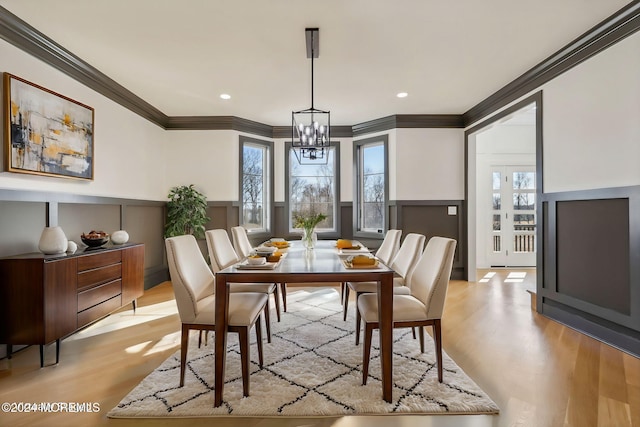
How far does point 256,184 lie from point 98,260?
122 inches

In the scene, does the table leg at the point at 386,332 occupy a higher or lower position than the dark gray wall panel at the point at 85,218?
lower

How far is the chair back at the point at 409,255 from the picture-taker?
2.76 m

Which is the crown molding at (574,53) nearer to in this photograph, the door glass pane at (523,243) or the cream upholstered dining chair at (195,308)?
the door glass pane at (523,243)

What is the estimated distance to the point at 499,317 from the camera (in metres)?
3.39

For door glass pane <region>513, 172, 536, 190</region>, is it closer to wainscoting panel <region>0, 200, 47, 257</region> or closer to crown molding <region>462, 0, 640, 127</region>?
crown molding <region>462, 0, 640, 127</region>

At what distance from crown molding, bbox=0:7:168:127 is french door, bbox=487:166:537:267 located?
20.2 ft

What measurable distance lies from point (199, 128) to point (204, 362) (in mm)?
3957

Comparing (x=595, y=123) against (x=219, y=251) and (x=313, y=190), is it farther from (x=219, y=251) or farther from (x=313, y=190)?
(x=313, y=190)

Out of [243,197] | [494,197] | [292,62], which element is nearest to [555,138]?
[292,62]

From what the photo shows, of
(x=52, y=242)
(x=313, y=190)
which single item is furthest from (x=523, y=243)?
(x=52, y=242)

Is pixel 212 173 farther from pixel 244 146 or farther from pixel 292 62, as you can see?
pixel 292 62

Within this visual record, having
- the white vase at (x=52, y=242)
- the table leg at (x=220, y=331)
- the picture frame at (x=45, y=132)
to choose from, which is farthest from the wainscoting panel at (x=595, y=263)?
the picture frame at (x=45, y=132)

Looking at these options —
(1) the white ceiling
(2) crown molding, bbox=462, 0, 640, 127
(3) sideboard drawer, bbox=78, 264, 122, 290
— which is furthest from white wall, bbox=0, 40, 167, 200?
(2) crown molding, bbox=462, 0, 640, 127

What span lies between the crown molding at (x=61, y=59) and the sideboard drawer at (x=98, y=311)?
2198mm
